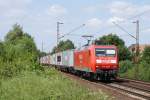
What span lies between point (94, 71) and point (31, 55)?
512 inches

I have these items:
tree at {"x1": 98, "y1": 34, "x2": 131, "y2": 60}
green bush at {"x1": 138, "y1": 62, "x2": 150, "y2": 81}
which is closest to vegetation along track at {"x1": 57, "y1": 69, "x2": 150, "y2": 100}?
green bush at {"x1": 138, "y1": 62, "x2": 150, "y2": 81}

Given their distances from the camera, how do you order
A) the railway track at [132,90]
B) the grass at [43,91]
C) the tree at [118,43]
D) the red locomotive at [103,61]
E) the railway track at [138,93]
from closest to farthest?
the grass at [43,91] < the railway track at [138,93] < the railway track at [132,90] < the red locomotive at [103,61] < the tree at [118,43]

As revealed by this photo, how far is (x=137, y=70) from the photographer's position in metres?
51.3

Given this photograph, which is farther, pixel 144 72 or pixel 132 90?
pixel 144 72

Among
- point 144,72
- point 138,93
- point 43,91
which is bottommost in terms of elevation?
point 138,93

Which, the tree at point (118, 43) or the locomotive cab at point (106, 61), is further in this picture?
the tree at point (118, 43)

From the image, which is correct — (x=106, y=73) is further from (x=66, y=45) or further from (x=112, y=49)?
(x=66, y=45)

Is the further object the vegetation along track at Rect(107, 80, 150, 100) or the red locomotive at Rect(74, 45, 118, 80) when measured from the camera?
the red locomotive at Rect(74, 45, 118, 80)

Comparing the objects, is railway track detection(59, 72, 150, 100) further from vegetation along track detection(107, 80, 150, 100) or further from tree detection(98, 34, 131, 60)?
tree detection(98, 34, 131, 60)

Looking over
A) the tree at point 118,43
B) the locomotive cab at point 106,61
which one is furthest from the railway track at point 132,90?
the tree at point 118,43

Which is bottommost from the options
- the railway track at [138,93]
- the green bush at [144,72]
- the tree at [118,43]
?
the railway track at [138,93]

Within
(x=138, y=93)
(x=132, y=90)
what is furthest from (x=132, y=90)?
(x=138, y=93)

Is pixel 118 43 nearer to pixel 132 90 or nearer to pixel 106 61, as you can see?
pixel 106 61

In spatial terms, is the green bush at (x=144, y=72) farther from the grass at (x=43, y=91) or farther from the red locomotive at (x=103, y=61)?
the grass at (x=43, y=91)
